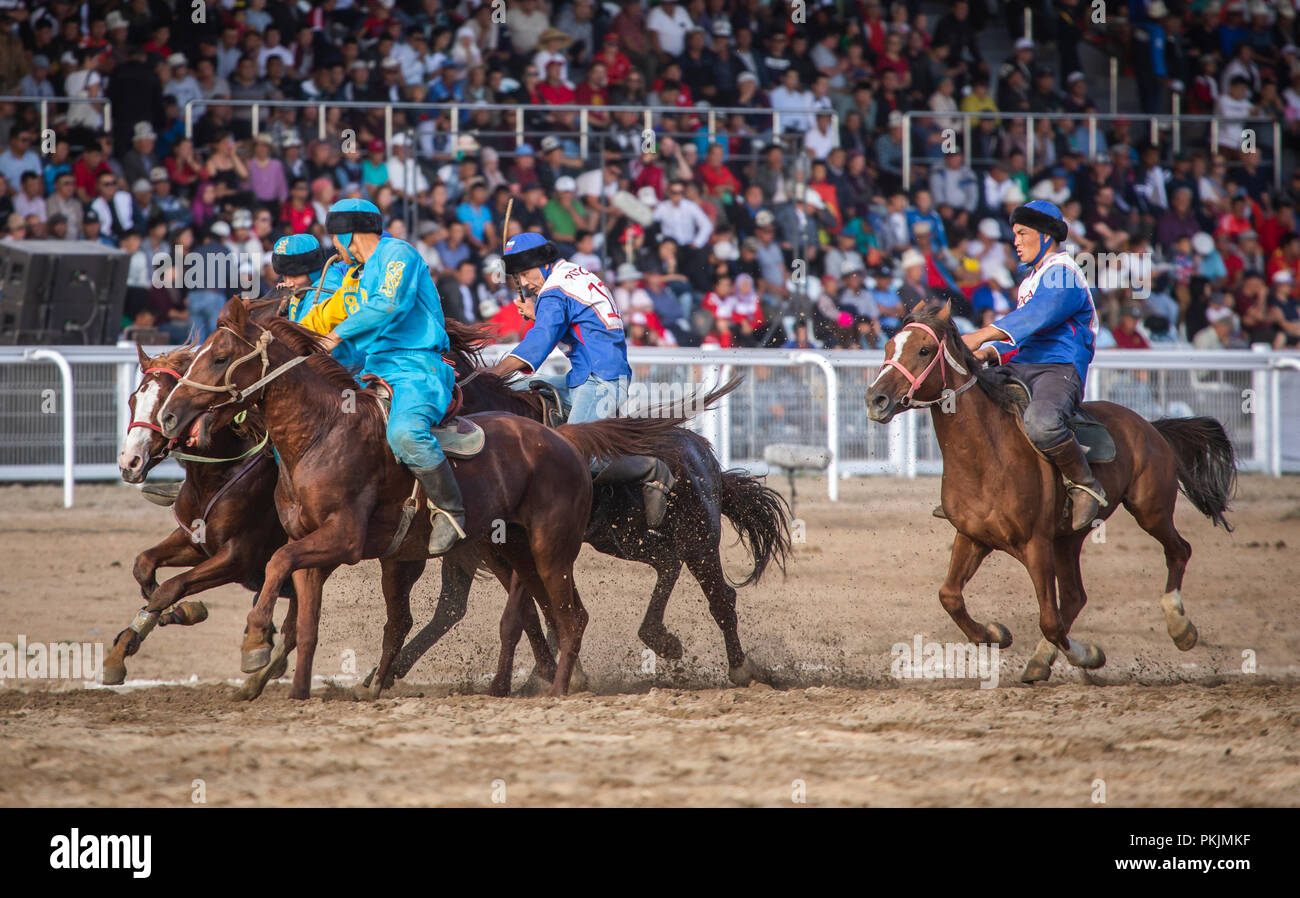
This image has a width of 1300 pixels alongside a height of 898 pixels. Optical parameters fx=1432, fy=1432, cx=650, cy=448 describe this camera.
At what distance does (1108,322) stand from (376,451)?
10366 mm

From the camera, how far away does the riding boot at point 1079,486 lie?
6582 mm

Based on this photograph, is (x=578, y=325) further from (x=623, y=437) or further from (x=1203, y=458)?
(x=1203, y=458)

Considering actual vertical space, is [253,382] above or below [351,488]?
above

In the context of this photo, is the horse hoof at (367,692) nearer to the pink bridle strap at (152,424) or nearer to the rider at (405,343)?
the rider at (405,343)

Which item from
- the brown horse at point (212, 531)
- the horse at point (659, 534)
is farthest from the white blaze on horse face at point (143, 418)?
the horse at point (659, 534)

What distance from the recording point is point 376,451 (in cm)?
580

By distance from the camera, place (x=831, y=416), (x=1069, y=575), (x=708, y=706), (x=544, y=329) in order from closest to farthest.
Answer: (x=708, y=706), (x=544, y=329), (x=1069, y=575), (x=831, y=416)

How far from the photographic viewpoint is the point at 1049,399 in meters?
6.62

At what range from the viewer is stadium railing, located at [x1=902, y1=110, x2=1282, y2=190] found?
1539cm

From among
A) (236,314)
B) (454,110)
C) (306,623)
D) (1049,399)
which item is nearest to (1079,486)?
(1049,399)

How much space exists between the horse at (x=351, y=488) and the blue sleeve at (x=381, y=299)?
178 mm

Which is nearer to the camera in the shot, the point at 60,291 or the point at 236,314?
the point at 236,314

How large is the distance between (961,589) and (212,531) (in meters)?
3.40

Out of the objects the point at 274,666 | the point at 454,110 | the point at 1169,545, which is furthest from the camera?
the point at 454,110
